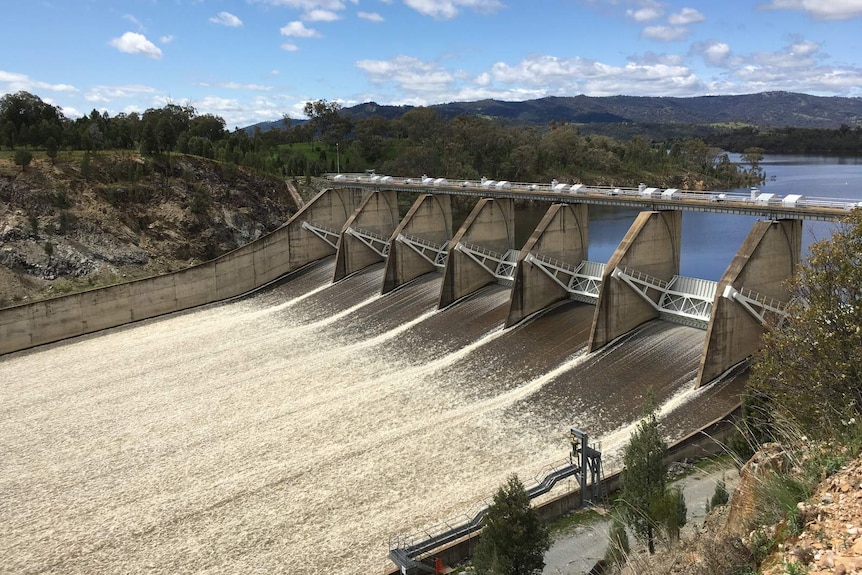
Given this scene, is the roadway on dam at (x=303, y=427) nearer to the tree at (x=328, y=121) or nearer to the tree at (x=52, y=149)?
the tree at (x=52, y=149)

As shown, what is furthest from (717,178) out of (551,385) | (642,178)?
(551,385)

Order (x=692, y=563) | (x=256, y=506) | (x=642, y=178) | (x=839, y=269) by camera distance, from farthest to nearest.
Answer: (x=642, y=178), (x=256, y=506), (x=839, y=269), (x=692, y=563)

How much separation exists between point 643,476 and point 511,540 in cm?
342

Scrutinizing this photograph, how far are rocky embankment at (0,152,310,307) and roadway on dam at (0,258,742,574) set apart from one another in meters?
8.52

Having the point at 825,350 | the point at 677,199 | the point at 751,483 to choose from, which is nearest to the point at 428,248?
the point at 677,199

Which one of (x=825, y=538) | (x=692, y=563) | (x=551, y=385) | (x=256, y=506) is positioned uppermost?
(x=825, y=538)

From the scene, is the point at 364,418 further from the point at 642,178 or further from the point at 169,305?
the point at 642,178

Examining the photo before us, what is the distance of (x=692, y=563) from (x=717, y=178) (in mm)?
120905

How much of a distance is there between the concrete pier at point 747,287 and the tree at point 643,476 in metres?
7.96

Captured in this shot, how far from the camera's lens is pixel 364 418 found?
22.9 m

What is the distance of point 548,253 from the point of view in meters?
30.4

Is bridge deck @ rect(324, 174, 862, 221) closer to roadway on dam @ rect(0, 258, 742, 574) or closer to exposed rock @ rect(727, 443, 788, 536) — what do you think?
roadway on dam @ rect(0, 258, 742, 574)

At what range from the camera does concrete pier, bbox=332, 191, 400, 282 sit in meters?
42.0

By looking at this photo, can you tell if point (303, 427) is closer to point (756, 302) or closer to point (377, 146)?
point (756, 302)
